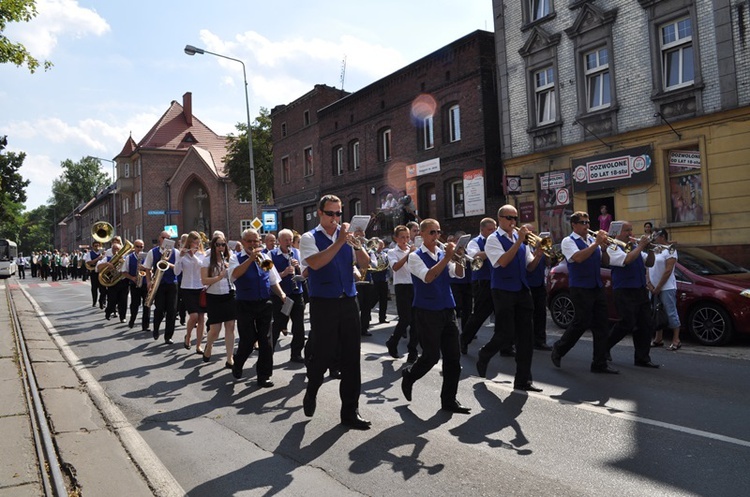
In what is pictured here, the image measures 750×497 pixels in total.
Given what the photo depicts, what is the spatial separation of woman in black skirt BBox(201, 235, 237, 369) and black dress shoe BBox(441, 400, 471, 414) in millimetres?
3602

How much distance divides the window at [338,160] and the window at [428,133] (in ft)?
23.9

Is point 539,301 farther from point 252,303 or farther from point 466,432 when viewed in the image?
point 466,432

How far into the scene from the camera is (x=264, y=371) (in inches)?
290

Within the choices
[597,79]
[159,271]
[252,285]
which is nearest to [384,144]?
[597,79]

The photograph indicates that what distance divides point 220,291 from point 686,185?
13122 mm

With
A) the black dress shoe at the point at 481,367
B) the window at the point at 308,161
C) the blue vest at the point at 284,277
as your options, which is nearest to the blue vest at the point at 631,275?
the black dress shoe at the point at 481,367

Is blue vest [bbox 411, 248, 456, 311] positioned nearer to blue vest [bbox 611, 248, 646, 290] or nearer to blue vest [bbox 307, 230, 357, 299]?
blue vest [bbox 307, 230, 357, 299]

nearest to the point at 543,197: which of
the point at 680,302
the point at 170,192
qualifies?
the point at 680,302

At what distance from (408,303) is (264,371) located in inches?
104

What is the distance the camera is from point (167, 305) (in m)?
11.2

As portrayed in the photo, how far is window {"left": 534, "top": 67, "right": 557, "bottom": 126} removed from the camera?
20188 millimetres

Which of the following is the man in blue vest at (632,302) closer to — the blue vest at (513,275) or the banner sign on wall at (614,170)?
the blue vest at (513,275)

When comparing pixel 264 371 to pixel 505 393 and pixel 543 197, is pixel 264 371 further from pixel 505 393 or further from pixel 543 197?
pixel 543 197

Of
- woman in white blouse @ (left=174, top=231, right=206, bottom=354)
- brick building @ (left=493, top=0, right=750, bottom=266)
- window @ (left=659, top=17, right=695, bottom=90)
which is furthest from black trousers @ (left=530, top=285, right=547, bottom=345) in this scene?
window @ (left=659, top=17, right=695, bottom=90)
